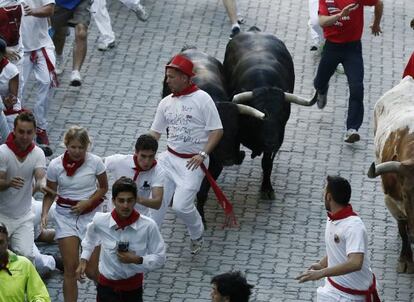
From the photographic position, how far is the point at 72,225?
15453 mm

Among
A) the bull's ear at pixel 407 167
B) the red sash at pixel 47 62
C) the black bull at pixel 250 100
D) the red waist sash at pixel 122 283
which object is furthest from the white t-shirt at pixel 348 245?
the red sash at pixel 47 62

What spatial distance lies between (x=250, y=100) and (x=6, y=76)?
9.83 ft

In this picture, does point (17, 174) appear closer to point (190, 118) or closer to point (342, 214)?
point (190, 118)

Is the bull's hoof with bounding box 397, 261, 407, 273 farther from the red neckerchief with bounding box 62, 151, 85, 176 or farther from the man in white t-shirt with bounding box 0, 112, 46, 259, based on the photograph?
the man in white t-shirt with bounding box 0, 112, 46, 259

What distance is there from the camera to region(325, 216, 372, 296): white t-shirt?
45.0 feet

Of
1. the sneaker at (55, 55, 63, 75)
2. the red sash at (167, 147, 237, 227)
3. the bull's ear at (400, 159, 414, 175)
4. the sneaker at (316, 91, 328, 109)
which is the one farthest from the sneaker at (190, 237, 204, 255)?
the sneaker at (55, 55, 63, 75)

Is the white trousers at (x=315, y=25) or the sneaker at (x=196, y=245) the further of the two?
the white trousers at (x=315, y=25)

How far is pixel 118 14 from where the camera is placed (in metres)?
24.0

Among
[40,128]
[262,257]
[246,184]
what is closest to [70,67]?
[40,128]

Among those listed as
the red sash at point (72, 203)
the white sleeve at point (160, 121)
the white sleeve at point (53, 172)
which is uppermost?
the white sleeve at point (53, 172)

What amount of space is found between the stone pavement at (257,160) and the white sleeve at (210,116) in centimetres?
149

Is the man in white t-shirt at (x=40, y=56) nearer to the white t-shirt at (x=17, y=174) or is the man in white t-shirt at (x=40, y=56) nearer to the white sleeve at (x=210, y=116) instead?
the white sleeve at (x=210, y=116)

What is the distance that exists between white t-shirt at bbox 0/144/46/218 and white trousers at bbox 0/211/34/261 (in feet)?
0.19

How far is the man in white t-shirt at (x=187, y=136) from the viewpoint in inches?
655
